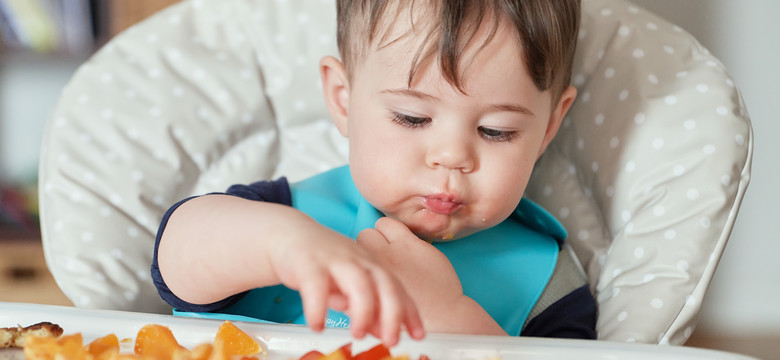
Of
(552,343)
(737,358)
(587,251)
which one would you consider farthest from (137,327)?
(587,251)

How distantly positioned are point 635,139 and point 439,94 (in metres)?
0.30

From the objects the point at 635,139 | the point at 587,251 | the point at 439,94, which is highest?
the point at 439,94

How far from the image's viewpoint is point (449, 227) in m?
0.77

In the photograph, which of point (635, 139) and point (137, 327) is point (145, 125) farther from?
point (635, 139)

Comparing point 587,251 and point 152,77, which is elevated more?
point 152,77

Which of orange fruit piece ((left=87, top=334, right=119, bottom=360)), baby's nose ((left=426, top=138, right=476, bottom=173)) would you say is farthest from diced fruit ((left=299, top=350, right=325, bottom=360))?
baby's nose ((left=426, top=138, right=476, bottom=173))

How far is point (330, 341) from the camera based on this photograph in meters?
0.52

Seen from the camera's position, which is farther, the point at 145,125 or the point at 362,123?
the point at 145,125

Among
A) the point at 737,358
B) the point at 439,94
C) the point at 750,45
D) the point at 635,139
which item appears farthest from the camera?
the point at 750,45

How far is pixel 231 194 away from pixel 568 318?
383 millimetres

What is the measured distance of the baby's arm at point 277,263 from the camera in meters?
0.43

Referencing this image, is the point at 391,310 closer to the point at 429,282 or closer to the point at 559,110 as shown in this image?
the point at 429,282

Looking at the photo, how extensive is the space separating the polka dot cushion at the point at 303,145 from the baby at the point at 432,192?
8 cm

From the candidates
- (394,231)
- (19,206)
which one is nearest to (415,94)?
(394,231)
